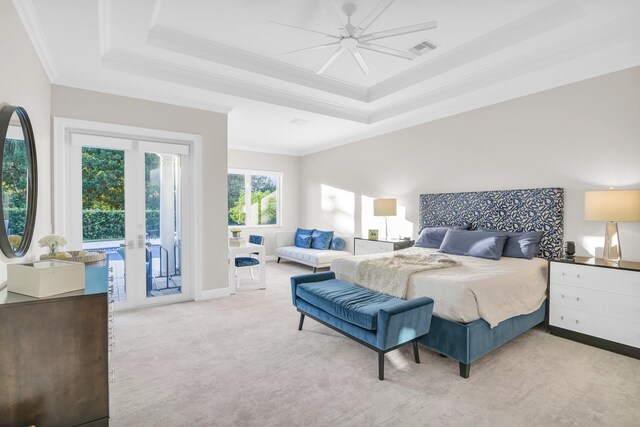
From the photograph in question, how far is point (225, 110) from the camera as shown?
182 inches

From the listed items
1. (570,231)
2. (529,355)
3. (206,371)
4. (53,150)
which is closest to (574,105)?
(570,231)

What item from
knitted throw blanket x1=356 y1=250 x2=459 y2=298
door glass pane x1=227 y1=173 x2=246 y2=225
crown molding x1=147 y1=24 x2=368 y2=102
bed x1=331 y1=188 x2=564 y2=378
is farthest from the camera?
door glass pane x1=227 y1=173 x2=246 y2=225

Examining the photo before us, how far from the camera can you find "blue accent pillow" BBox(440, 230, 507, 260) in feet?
12.2

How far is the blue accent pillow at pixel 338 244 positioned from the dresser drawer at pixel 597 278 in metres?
3.94

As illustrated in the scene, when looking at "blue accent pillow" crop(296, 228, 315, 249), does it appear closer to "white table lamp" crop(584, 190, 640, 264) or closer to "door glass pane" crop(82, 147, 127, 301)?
"door glass pane" crop(82, 147, 127, 301)

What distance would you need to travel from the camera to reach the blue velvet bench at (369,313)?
7.89 feet

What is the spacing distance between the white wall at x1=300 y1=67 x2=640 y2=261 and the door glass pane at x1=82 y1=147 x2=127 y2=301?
13.5 ft

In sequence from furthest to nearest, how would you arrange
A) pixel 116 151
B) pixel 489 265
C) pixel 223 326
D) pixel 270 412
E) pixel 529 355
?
pixel 116 151
pixel 223 326
pixel 489 265
pixel 529 355
pixel 270 412

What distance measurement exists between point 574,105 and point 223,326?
4524 mm

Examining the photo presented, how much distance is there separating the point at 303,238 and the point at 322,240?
0.56 metres

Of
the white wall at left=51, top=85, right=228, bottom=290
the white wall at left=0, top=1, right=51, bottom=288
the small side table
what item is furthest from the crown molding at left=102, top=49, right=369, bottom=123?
the small side table

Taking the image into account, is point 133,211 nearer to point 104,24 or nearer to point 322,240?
point 104,24

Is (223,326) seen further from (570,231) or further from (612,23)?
(612,23)

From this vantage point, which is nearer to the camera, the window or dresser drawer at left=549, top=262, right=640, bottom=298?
dresser drawer at left=549, top=262, right=640, bottom=298
